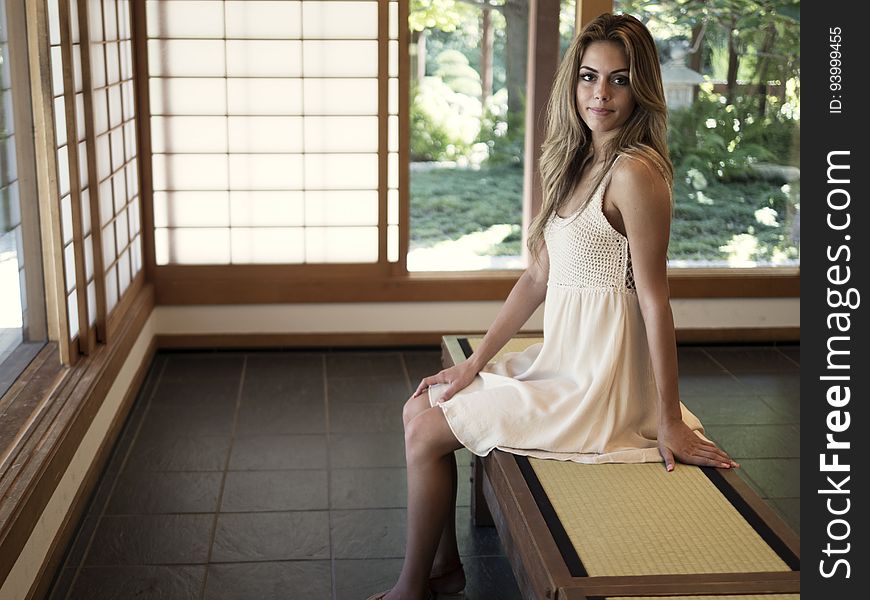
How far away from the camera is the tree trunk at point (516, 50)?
4.79 meters

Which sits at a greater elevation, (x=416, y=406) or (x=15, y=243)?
(x=15, y=243)

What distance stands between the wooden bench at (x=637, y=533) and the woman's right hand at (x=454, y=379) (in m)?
0.22

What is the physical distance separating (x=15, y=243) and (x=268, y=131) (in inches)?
66.3

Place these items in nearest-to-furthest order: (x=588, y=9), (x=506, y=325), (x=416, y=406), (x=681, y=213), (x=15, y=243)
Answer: (x=416, y=406), (x=506, y=325), (x=15, y=243), (x=588, y=9), (x=681, y=213)

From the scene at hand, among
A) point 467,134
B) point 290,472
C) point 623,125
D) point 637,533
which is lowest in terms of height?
point 290,472

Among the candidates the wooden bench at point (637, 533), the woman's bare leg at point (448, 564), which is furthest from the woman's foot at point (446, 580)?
the wooden bench at point (637, 533)

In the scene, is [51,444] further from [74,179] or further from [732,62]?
[732,62]

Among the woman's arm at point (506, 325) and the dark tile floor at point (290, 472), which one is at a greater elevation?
the woman's arm at point (506, 325)

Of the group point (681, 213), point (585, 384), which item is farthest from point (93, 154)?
point (681, 213)

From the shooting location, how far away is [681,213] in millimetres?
5211

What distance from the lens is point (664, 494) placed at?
2234 millimetres

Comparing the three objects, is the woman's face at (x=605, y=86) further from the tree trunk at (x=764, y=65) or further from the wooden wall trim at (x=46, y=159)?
the tree trunk at (x=764, y=65)
